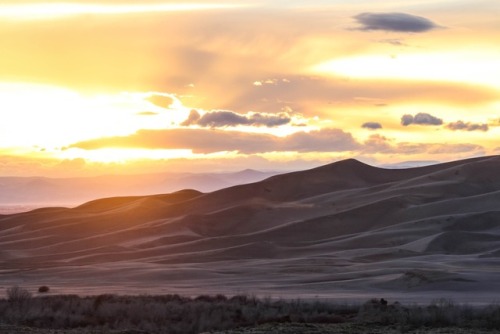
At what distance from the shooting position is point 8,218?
120500 mm

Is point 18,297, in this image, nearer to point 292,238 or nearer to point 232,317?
point 232,317

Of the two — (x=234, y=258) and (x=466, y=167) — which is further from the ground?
(x=466, y=167)

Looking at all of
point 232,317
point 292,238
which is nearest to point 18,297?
point 232,317

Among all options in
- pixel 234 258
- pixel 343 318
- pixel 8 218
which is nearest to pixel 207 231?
pixel 234 258

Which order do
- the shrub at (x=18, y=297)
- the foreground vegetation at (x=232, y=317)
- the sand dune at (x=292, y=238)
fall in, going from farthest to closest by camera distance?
the sand dune at (x=292, y=238), the shrub at (x=18, y=297), the foreground vegetation at (x=232, y=317)

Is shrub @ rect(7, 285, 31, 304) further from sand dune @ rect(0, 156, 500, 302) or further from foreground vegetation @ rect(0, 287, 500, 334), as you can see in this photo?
sand dune @ rect(0, 156, 500, 302)

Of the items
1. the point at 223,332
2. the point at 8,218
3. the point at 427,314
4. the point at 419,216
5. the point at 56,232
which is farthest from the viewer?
the point at 8,218

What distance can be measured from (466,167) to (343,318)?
83.7 metres

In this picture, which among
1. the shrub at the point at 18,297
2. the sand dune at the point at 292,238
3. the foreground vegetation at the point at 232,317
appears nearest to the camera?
the foreground vegetation at the point at 232,317

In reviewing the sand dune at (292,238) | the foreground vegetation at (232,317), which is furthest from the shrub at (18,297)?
the sand dune at (292,238)

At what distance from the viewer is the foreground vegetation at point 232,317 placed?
24297 mm

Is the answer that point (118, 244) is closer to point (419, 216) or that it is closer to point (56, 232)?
point (56, 232)

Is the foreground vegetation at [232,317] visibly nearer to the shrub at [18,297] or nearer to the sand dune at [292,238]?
the shrub at [18,297]

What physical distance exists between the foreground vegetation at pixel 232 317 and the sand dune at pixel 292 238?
917cm
